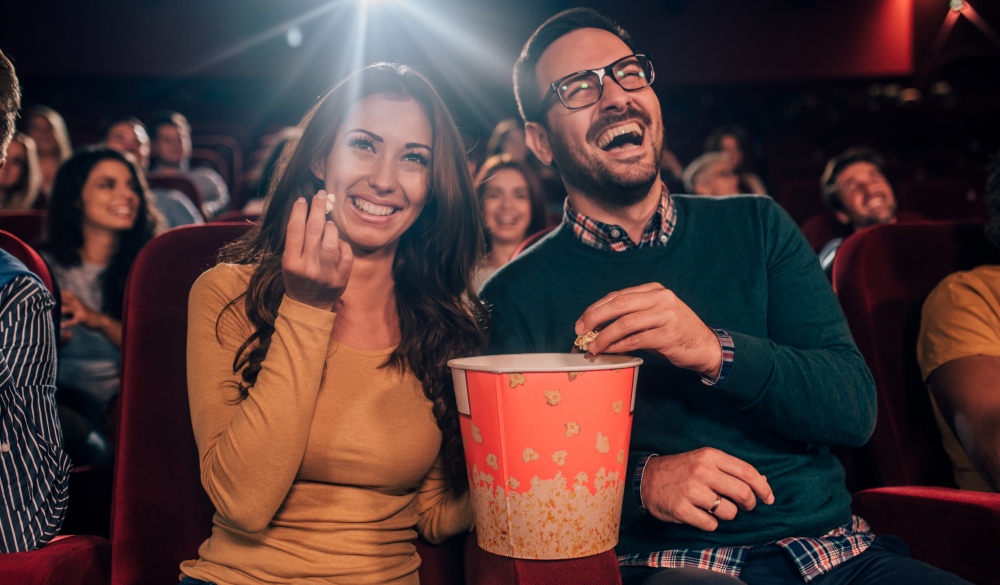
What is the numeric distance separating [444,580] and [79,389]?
1.39 meters

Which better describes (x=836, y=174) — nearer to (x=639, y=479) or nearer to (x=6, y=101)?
(x=639, y=479)

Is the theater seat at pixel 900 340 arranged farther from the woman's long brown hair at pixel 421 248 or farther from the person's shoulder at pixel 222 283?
the person's shoulder at pixel 222 283

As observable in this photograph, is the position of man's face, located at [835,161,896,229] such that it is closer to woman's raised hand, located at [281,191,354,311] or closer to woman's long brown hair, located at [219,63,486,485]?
woman's long brown hair, located at [219,63,486,485]

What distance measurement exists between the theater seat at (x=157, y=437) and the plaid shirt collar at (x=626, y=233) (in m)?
0.56

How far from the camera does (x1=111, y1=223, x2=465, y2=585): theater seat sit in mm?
1082

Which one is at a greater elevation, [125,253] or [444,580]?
[125,253]

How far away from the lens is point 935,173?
585cm

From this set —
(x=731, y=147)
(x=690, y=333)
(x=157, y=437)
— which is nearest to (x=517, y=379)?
(x=690, y=333)

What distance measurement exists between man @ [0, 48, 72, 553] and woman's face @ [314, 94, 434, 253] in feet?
1.34

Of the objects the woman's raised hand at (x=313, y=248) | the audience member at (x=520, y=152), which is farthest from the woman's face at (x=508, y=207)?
the woman's raised hand at (x=313, y=248)

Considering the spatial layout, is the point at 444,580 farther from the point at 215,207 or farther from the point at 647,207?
the point at 215,207

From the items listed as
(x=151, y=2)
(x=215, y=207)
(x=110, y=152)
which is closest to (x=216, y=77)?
(x=151, y=2)

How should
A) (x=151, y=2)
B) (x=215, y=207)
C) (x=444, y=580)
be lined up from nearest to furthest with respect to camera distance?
1. (x=444, y=580)
2. (x=215, y=207)
3. (x=151, y=2)

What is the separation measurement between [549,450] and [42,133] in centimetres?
394
